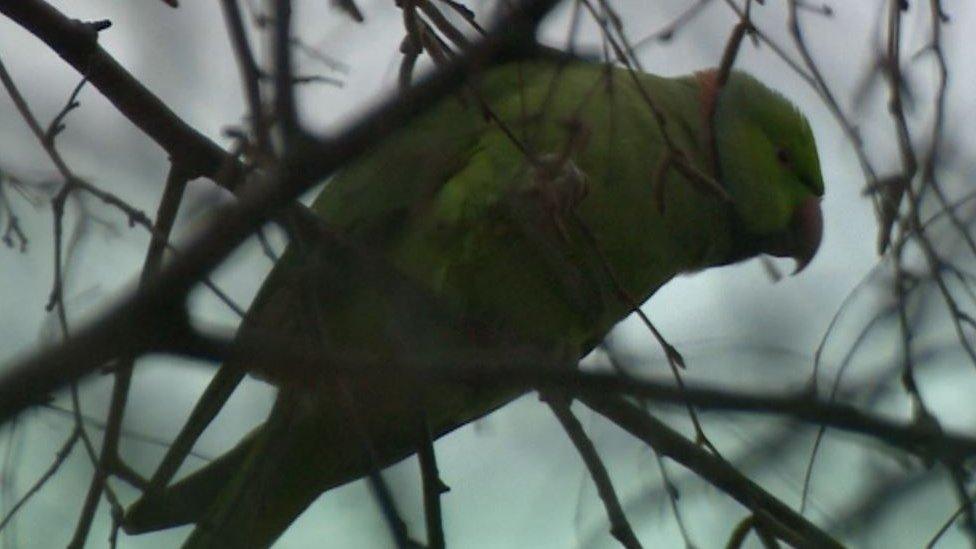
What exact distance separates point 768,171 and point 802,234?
0.60 feet

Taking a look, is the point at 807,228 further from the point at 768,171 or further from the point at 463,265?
the point at 463,265

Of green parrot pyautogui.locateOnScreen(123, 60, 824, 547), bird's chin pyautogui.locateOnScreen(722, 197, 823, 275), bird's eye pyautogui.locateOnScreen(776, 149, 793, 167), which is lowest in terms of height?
green parrot pyautogui.locateOnScreen(123, 60, 824, 547)

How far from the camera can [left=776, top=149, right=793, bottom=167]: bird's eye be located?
3.35 metres

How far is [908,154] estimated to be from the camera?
6.08 feet

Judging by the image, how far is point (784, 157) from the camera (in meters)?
3.36

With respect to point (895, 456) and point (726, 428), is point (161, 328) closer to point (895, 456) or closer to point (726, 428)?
point (726, 428)

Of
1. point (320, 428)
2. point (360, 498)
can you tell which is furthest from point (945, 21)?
point (360, 498)

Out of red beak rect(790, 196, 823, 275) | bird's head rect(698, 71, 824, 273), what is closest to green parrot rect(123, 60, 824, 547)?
bird's head rect(698, 71, 824, 273)

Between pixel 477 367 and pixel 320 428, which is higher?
pixel 320 428

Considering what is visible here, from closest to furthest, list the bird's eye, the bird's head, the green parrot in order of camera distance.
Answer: the green parrot < the bird's head < the bird's eye

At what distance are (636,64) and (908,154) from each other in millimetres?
394

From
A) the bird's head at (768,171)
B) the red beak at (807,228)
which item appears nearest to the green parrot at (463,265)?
the bird's head at (768,171)

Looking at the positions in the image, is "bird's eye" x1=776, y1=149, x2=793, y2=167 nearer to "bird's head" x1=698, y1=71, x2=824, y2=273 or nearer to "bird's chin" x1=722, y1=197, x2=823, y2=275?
"bird's head" x1=698, y1=71, x2=824, y2=273

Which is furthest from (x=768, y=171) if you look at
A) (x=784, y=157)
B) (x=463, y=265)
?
(x=463, y=265)
